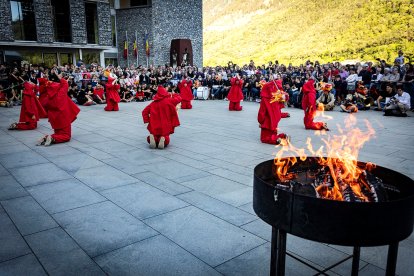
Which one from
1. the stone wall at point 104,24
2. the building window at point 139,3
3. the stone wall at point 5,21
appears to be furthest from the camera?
the building window at point 139,3

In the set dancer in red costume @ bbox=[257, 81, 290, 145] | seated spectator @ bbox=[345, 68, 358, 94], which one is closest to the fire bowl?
dancer in red costume @ bbox=[257, 81, 290, 145]

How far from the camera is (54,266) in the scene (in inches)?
115

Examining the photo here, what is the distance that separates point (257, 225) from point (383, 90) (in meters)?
13.2

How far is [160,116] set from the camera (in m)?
7.33

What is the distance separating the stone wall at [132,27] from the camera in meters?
29.0

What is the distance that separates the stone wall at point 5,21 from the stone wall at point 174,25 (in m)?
10.9

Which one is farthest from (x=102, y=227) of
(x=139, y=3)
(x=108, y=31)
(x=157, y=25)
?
(x=139, y=3)

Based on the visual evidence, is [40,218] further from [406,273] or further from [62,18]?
[62,18]

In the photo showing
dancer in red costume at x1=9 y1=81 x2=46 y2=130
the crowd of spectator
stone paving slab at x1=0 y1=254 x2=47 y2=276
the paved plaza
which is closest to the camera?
stone paving slab at x1=0 y1=254 x2=47 y2=276

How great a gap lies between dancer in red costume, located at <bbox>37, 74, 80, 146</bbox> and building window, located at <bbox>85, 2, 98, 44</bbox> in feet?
69.3

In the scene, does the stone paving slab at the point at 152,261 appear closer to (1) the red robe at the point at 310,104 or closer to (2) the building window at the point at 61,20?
(1) the red robe at the point at 310,104

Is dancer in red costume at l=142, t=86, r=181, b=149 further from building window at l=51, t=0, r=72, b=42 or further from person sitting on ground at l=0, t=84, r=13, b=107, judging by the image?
building window at l=51, t=0, r=72, b=42

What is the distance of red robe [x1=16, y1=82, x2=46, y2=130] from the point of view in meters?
9.40

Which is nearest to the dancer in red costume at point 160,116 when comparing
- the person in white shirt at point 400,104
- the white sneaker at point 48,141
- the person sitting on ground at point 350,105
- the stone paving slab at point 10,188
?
the white sneaker at point 48,141
